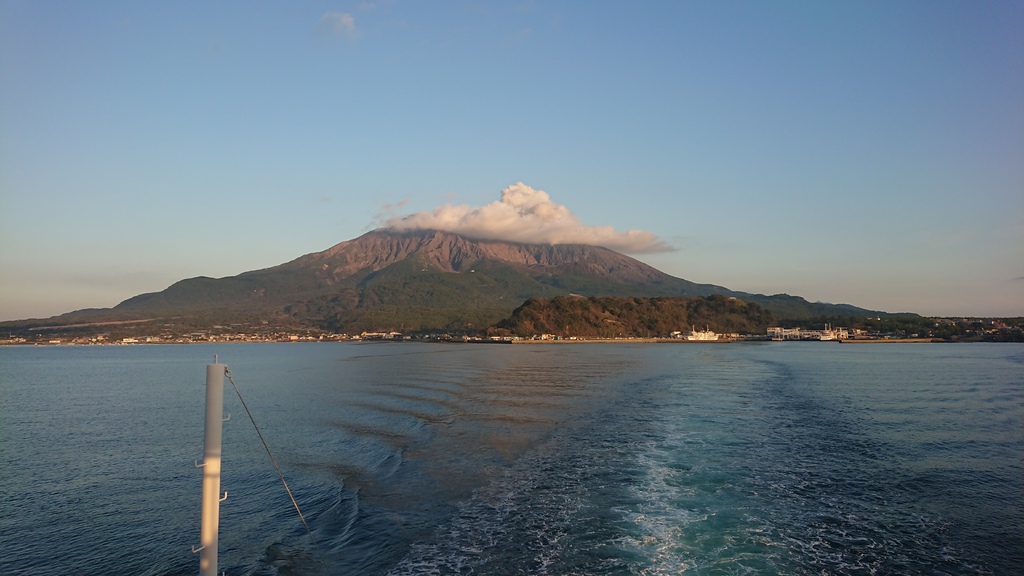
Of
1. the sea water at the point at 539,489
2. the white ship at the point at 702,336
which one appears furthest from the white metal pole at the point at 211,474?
the white ship at the point at 702,336

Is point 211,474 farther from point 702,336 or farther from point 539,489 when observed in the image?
point 702,336

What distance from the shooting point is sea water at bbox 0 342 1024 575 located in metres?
11.8

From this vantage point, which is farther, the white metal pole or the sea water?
the sea water

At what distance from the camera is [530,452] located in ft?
69.1

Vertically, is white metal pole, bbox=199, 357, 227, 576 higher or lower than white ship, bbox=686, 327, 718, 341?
higher

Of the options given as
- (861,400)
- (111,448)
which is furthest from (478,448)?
(861,400)

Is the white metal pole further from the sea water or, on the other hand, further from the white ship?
the white ship

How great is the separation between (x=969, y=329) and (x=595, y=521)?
221 meters

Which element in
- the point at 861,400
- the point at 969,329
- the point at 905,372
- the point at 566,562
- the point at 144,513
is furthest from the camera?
the point at 969,329

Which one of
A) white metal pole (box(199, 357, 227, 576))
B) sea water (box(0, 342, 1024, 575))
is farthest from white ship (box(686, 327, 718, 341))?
white metal pole (box(199, 357, 227, 576))

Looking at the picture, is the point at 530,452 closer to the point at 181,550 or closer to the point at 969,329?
the point at 181,550

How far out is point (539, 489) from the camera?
1614cm

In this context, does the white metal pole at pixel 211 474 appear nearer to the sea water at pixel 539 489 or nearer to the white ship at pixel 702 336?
the sea water at pixel 539 489

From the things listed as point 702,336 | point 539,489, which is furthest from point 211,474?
point 702,336
